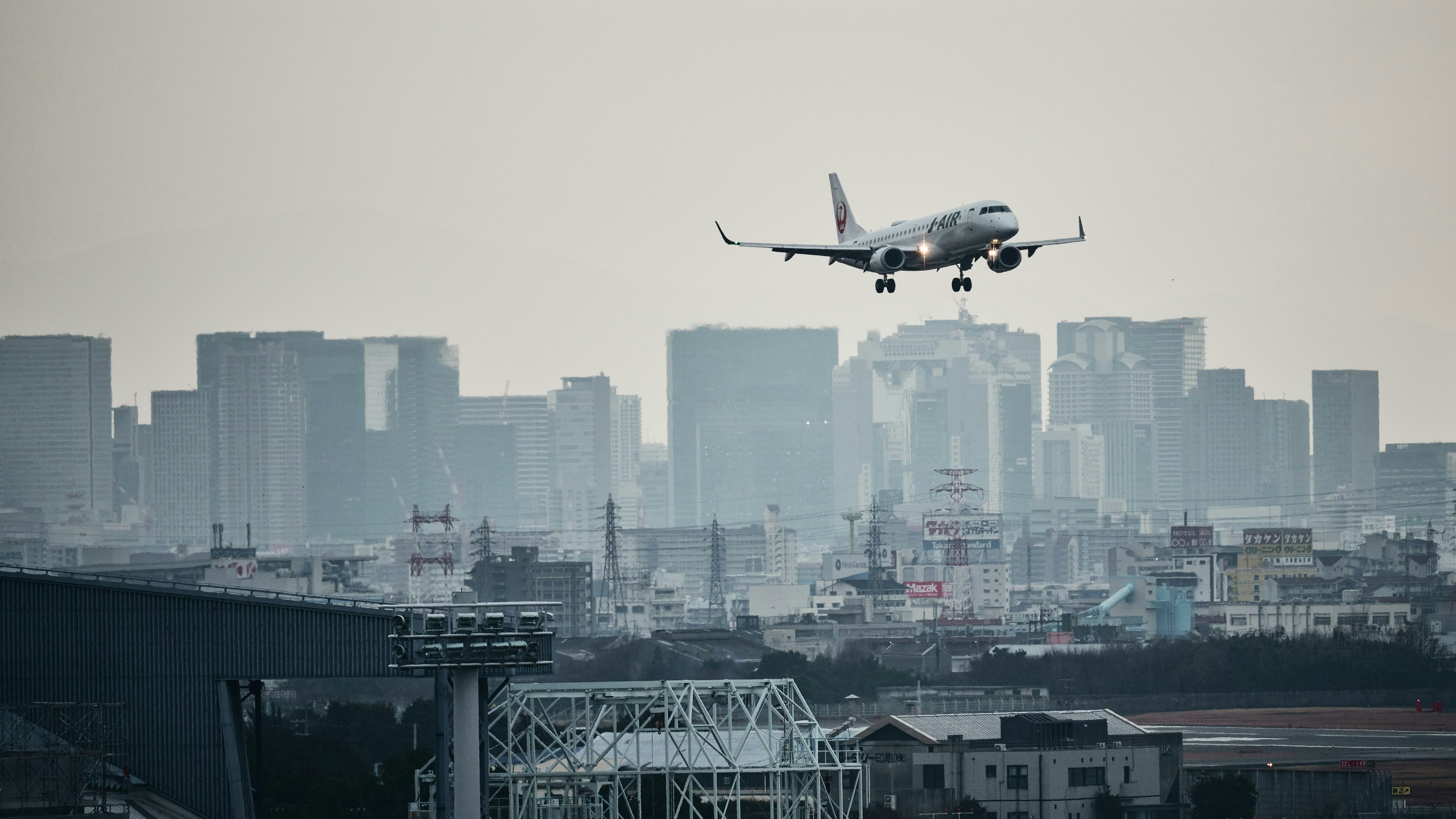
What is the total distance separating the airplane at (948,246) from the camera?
69.5 metres

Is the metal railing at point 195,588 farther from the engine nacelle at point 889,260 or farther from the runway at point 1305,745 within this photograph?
the runway at point 1305,745

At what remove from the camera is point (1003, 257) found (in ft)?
227

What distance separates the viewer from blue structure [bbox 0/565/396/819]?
58562 mm

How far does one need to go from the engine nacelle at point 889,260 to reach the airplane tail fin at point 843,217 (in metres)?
22.6

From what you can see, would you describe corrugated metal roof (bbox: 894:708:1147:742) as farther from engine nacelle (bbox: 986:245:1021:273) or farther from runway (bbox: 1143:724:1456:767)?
engine nacelle (bbox: 986:245:1021:273)

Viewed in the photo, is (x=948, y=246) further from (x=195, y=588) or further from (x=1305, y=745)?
(x=1305, y=745)

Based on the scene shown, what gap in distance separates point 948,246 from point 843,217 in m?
28.7

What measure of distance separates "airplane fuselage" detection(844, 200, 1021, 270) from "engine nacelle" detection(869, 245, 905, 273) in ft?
0.93

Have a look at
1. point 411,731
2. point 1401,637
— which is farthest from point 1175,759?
point 1401,637

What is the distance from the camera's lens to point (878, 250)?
72.3m

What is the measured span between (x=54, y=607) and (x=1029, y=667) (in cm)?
9930

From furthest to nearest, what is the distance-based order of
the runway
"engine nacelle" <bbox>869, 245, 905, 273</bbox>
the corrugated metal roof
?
the runway
the corrugated metal roof
"engine nacelle" <bbox>869, 245, 905, 273</bbox>

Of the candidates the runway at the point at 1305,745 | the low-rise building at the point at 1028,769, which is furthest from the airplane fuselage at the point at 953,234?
the runway at the point at 1305,745

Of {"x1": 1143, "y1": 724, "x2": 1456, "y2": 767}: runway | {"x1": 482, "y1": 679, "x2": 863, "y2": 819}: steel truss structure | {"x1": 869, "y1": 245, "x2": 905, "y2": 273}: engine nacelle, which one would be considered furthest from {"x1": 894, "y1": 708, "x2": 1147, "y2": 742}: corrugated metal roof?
{"x1": 869, "y1": 245, "x2": 905, "y2": 273}: engine nacelle
